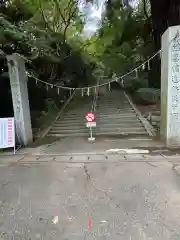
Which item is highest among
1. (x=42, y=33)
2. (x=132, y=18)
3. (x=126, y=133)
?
(x=132, y=18)

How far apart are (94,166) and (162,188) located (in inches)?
→ 80.3

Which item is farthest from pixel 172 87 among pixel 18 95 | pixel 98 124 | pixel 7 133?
pixel 7 133

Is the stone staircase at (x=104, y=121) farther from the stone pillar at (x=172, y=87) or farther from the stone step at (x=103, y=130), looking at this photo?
the stone pillar at (x=172, y=87)

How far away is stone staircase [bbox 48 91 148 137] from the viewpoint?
1216cm

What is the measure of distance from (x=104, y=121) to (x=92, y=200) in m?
8.54

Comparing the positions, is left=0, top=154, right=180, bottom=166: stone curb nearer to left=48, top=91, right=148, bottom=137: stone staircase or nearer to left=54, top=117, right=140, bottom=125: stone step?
left=48, top=91, right=148, bottom=137: stone staircase

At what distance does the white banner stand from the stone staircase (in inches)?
119

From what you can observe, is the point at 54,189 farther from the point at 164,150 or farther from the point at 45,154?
the point at 164,150

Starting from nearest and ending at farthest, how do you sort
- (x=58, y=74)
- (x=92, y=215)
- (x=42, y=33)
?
(x=92, y=215) < (x=42, y=33) < (x=58, y=74)

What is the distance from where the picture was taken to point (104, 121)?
13375 mm

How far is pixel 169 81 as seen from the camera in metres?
9.05

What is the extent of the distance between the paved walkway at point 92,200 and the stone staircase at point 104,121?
460cm

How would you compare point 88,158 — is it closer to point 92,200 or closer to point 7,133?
point 7,133

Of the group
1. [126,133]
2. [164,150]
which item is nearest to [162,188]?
[164,150]
